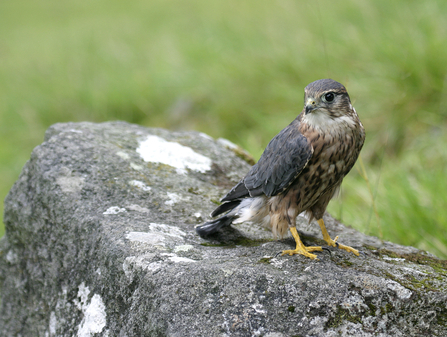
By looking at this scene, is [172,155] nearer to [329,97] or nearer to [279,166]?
[279,166]

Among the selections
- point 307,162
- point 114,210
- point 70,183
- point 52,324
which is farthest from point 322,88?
point 52,324

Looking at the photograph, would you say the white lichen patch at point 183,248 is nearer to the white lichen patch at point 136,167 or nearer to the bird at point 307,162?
the bird at point 307,162

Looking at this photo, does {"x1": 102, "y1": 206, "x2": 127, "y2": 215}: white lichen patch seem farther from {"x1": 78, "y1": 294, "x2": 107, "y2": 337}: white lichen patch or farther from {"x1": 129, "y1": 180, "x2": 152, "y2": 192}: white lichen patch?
{"x1": 78, "y1": 294, "x2": 107, "y2": 337}: white lichen patch

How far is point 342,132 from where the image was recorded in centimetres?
245

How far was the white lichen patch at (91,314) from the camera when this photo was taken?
6.94 feet

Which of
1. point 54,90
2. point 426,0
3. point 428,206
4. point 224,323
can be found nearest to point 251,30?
point 426,0

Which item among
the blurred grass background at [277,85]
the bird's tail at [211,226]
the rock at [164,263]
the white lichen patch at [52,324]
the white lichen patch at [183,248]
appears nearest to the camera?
the rock at [164,263]

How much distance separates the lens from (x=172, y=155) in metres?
3.27

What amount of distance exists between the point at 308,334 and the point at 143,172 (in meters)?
1.66

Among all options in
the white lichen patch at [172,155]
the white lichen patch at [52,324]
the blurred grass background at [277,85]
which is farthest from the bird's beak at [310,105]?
the white lichen patch at [52,324]

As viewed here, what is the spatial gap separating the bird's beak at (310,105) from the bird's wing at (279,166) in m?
0.14

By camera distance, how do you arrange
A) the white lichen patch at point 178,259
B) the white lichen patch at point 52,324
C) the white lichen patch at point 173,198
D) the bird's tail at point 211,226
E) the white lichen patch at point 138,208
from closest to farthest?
the white lichen patch at point 178,259 → the white lichen patch at point 52,324 → the bird's tail at point 211,226 → the white lichen patch at point 138,208 → the white lichen patch at point 173,198

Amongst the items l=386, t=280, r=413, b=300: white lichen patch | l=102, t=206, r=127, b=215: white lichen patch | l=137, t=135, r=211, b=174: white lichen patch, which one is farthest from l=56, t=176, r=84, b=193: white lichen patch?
l=386, t=280, r=413, b=300: white lichen patch

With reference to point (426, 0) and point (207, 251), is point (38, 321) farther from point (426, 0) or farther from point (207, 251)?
point (426, 0)
